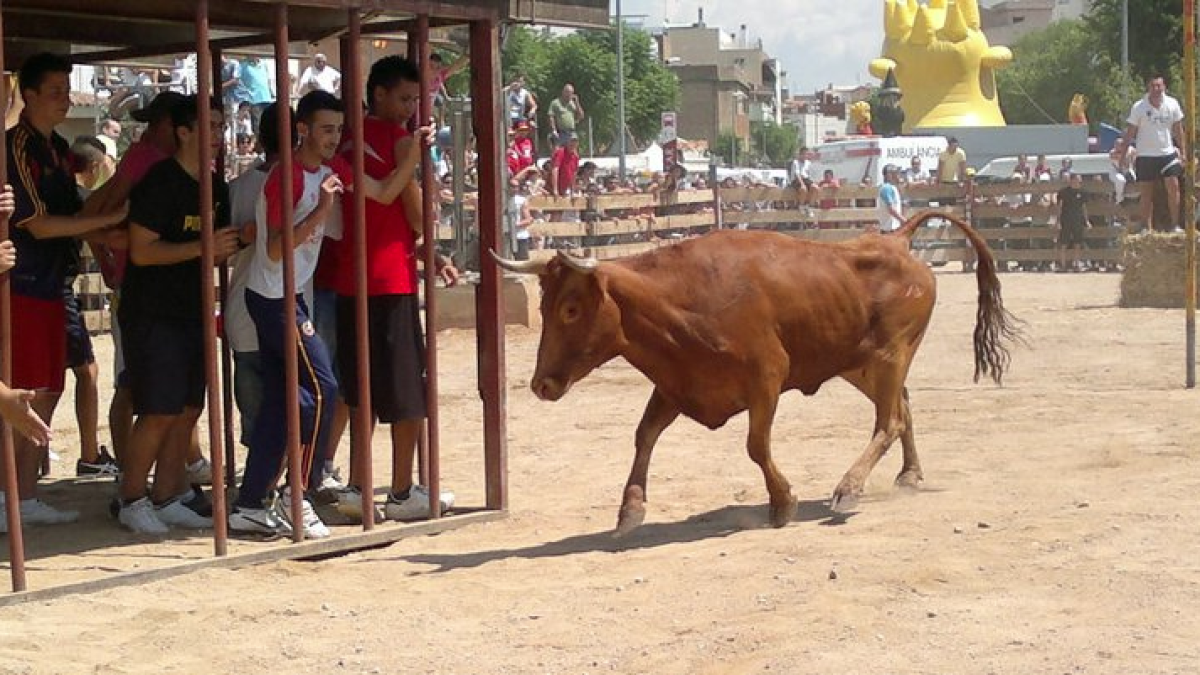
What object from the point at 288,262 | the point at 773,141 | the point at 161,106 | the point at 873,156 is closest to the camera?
the point at 288,262

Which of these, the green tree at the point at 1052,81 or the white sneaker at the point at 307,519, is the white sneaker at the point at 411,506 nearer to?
the white sneaker at the point at 307,519

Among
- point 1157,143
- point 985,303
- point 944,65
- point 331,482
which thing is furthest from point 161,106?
point 944,65

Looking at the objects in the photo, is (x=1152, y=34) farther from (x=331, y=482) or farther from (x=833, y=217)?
(x=331, y=482)

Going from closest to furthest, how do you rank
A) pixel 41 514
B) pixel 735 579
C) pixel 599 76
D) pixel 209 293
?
pixel 735 579 → pixel 209 293 → pixel 41 514 → pixel 599 76

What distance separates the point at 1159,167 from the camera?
21281mm

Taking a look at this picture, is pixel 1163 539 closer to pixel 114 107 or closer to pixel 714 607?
pixel 714 607

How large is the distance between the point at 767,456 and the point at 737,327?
59cm

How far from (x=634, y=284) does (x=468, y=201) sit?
1333cm

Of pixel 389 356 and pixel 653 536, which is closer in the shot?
pixel 653 536

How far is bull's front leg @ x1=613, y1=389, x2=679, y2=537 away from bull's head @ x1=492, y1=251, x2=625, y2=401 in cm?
57

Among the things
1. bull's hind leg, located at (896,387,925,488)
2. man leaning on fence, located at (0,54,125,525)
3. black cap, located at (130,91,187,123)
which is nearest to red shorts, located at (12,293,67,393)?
man leaning on fence, located at (0,54,125,525)

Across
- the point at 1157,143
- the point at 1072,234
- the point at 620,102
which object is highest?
the point at 620,102

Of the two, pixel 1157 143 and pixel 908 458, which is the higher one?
pixel 1157 143

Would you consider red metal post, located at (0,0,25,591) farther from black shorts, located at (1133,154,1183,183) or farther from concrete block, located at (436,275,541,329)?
black shorts, located at (1133,154,1183,183)
